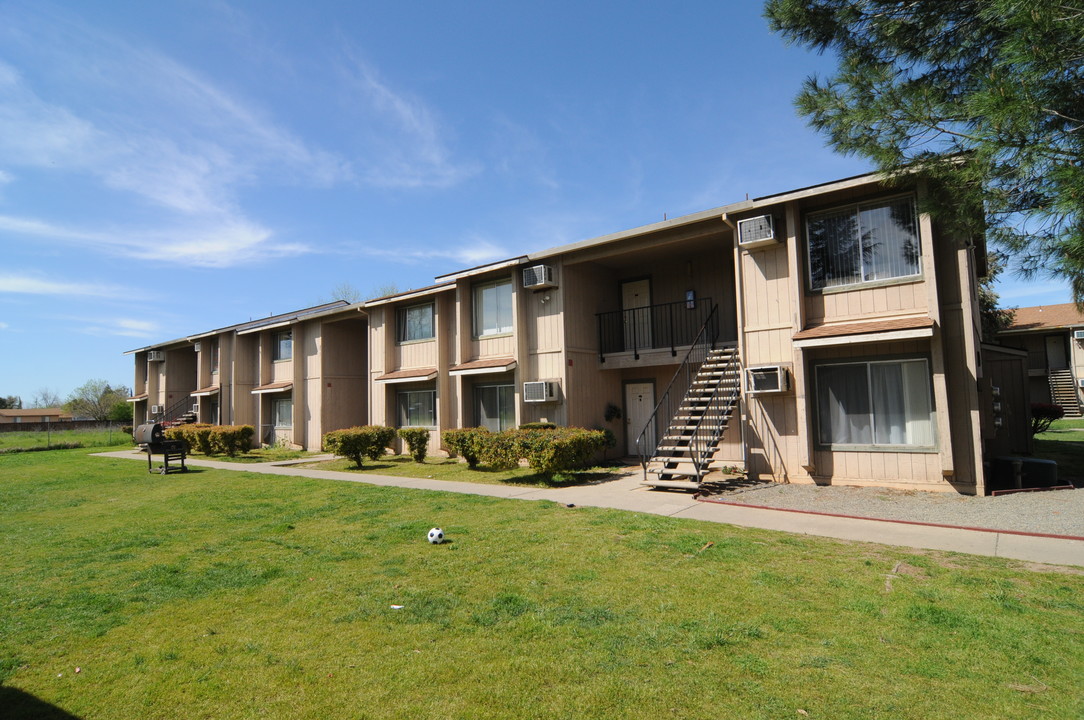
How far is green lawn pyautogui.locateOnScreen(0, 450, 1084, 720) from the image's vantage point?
3.28 m

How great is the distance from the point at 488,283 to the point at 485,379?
2.83 m

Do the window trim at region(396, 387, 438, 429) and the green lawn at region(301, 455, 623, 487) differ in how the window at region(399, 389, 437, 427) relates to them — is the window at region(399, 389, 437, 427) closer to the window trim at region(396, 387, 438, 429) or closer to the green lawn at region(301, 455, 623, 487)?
the window trim at region(396, 387, 438, 429)

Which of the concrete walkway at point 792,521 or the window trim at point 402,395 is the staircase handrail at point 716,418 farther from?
the window trim at point 402,395

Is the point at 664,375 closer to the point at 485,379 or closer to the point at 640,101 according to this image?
the point at 485,379

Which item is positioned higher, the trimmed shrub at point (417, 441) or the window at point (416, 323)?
the window at point (416, 323)

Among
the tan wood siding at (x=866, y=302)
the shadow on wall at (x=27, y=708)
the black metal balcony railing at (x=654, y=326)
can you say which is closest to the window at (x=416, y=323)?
the black metal balcony railing at (x=654, y=326)

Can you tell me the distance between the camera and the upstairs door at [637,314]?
15.5 m

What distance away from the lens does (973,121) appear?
271 inches

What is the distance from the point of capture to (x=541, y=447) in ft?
38.2

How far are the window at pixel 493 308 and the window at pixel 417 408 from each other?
3.14 m

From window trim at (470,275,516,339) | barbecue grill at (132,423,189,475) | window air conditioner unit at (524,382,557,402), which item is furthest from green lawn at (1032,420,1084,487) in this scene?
barbecue grill at (132,423,189,475)

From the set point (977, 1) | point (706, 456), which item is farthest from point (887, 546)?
point (977, 1)

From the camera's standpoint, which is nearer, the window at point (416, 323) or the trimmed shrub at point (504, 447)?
the trimmed shrub at point (504, 447)

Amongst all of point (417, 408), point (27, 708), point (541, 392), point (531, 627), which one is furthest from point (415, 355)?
point (27, 708)
